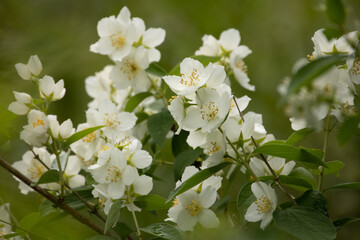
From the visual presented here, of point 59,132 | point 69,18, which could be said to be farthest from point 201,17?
point 59,132

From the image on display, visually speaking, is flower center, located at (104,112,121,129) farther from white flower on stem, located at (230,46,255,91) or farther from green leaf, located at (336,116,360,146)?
green leaf, located at (336,116,360,146)

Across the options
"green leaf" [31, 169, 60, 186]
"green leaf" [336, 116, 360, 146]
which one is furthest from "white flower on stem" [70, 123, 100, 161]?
"green leaf" [336, 116, 360, 146]

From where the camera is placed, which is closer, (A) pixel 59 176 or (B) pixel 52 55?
(B) pixel 52 55

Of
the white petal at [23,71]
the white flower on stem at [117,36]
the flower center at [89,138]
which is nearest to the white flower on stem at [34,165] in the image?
the flower center at [89,138]

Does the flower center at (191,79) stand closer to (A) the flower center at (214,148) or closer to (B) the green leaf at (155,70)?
(A) the flower center at (214,148)

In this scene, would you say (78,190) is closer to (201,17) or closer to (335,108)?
(335,108)

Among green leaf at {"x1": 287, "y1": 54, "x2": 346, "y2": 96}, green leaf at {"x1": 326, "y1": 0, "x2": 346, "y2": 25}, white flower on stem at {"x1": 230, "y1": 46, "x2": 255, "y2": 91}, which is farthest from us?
white flower on stem at {"x1": 230, "y1": 46, "x2": 255, "y2": 91}
